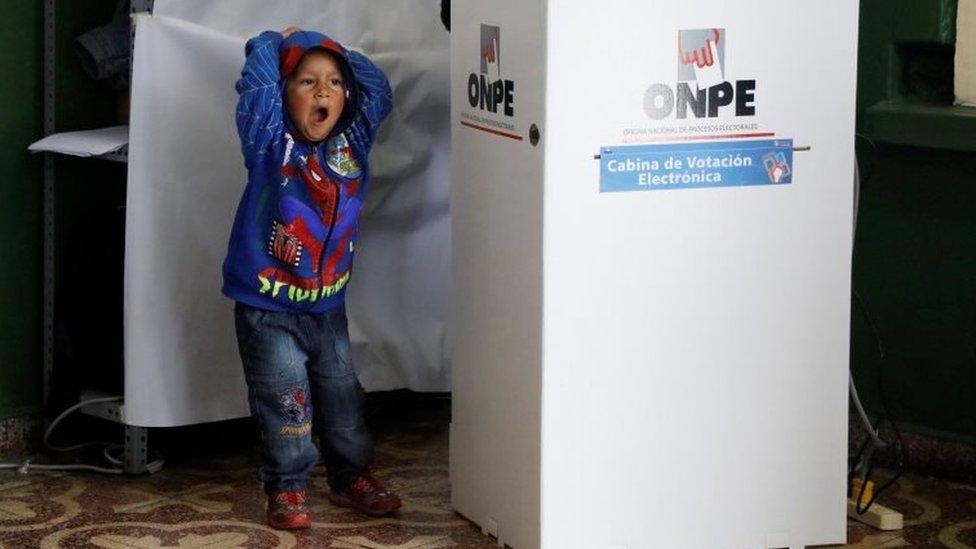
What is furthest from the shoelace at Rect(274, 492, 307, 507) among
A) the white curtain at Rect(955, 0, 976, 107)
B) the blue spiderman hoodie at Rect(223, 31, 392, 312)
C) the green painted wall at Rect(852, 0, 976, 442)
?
the white curtain at Rect(955, 0, 976, 107)

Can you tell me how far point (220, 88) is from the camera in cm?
311

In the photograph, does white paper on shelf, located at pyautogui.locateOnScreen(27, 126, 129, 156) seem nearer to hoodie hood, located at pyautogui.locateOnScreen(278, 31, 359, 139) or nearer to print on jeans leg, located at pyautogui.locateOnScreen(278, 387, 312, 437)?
hoodie hood, located at pyautogui.locateOnScreen(278, 31, 359, 139)

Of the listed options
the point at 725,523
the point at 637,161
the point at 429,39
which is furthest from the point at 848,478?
the point at 429,39

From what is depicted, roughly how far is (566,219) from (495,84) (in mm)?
286

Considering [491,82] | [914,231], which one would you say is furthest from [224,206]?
[914,231]

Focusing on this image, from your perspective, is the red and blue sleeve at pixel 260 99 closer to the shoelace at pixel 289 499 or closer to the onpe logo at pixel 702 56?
the shoelace at pixel 289 499

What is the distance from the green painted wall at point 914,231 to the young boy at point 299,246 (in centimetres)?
95

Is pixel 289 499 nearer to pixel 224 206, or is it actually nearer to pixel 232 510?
pixel 232 510

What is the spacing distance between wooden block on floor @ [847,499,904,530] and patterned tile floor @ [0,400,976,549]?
0.06 feet

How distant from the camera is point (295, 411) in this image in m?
2.92

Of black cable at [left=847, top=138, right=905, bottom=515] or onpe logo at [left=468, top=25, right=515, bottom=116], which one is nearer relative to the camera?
onpe logo at [left=468, top=25, right=515, bottom=116]

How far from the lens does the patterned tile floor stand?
2842mm

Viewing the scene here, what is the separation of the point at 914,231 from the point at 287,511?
131 cm

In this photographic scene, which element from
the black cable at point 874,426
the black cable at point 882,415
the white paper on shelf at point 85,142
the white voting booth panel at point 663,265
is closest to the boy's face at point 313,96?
the white voting booth panel at point 663,265
